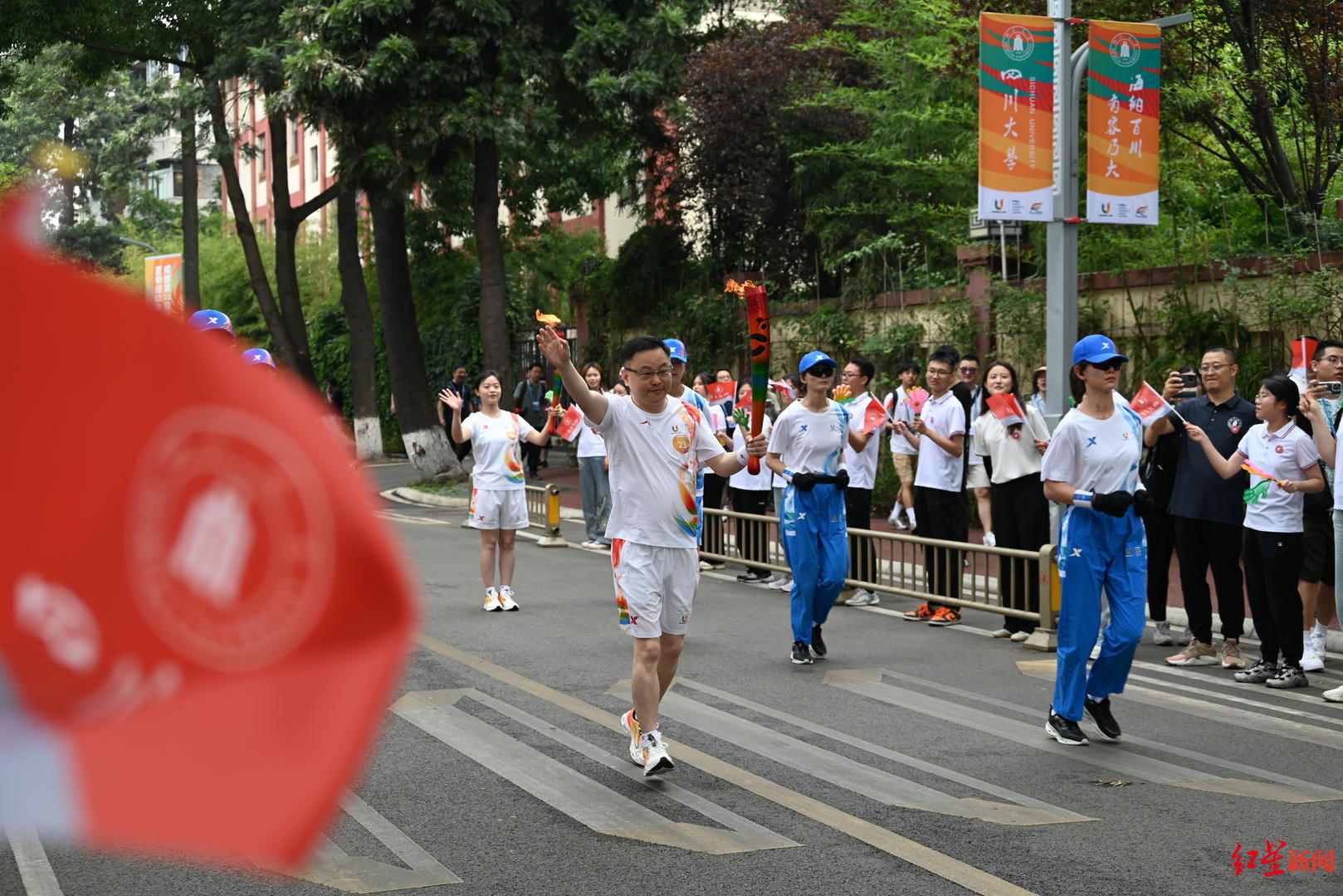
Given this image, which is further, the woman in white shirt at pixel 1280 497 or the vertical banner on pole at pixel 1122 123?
the vertical banner on pole at pixel 1122 123

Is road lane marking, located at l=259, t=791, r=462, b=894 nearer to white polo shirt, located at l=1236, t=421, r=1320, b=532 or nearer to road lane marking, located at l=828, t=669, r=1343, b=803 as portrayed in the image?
road lane marking, located at l=828, t=669, r=1343, b=803

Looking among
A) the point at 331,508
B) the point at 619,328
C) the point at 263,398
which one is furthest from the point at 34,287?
the point at 619,328

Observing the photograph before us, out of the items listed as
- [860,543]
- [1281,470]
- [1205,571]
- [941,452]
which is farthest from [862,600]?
[1281,470]

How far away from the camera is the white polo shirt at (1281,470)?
28.3 feet

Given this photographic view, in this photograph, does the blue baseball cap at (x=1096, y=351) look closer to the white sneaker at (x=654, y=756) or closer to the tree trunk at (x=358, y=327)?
the white sneaker at (x=654, y=756)

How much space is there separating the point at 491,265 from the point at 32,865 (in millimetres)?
18157

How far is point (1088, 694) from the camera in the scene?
7.31 meters

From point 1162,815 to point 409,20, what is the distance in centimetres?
1764

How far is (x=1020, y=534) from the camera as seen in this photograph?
10.9 metres

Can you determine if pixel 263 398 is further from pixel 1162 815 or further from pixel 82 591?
pixel 1162 815

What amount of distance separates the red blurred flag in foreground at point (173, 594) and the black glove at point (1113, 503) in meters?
5.98

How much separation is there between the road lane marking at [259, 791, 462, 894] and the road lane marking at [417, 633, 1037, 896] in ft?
4.96

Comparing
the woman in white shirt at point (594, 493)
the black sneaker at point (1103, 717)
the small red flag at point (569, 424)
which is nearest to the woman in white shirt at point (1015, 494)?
the black sneaker at point (1103, 717)

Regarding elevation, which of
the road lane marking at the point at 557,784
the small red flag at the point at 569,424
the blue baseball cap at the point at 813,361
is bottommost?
the road lane marking at the point at 557,784
